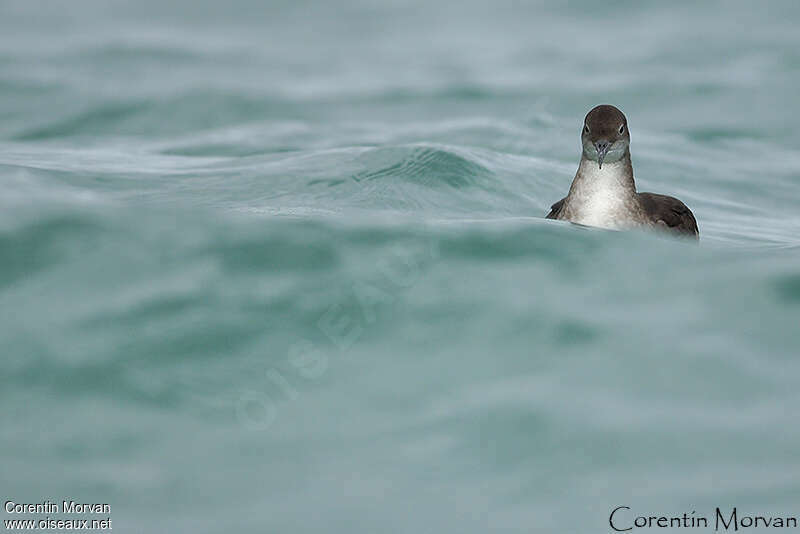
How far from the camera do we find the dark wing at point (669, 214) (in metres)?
8.26

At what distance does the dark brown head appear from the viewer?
8320 millimetres

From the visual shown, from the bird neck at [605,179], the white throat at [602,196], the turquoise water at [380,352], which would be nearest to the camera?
the turquoise water at [380,352]

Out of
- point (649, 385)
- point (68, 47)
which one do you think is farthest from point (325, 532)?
point (68, 47)

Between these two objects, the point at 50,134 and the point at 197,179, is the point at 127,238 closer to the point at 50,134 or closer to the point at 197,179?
the point at 197,179

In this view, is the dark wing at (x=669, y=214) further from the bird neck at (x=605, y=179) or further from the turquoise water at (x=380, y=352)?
the turquoise water at (x=380, y=352)

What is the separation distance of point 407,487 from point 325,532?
0.45 m

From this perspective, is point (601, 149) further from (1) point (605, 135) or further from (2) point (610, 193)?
(2) point (610, 193)

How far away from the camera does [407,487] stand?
201 inches

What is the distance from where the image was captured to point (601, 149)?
8.30 metres

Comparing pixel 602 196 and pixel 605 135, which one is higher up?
pixel 605 135

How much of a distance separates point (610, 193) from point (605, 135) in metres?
0.43

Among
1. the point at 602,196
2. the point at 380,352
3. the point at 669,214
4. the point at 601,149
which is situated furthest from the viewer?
the point at 669,214

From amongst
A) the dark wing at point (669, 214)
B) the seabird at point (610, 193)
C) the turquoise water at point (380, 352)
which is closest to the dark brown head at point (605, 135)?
the seabird at point (610, 193)

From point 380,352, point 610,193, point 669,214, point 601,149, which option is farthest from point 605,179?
point 380,352
